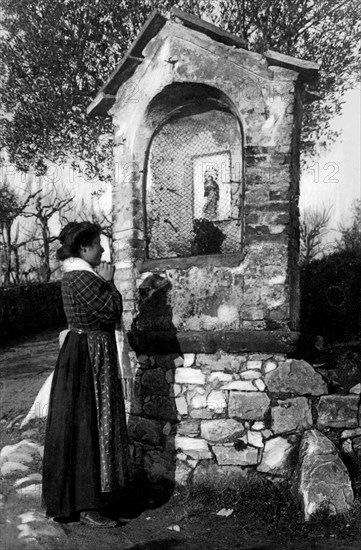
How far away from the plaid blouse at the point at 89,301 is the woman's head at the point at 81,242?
161mm

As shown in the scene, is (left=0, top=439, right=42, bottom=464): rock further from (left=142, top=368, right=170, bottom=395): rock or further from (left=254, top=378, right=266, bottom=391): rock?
(left=254, top=378, right=266, bottom=391): rock

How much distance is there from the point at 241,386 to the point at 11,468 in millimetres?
Answer: 2480

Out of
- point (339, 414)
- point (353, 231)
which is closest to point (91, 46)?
point (339, 414)

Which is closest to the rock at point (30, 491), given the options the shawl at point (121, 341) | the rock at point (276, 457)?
the shawl at point (121, 341)

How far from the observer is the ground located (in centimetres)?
398

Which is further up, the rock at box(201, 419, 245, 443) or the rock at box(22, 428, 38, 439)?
the rock at box(201, 419, 245, 443)

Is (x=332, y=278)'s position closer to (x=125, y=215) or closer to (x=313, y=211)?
(x=125, y=215)

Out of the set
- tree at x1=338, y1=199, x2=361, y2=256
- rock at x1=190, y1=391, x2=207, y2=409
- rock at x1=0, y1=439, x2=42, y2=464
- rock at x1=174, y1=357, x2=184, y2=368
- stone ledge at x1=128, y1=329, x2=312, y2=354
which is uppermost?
tree at x1=338, y1=199, x2=361, y2=256

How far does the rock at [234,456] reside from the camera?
191 inches

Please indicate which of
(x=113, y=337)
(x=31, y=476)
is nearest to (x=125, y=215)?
(x=113, y=337)

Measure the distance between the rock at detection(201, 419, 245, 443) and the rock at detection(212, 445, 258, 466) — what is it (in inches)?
3.1

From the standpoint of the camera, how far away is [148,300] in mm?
5512

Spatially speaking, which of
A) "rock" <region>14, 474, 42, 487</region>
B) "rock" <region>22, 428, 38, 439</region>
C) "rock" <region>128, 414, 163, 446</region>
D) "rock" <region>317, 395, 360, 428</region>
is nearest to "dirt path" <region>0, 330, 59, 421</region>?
"rock" <region>22, 428, 38, 439</region>

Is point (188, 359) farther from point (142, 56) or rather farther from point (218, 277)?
point (142, 56)
